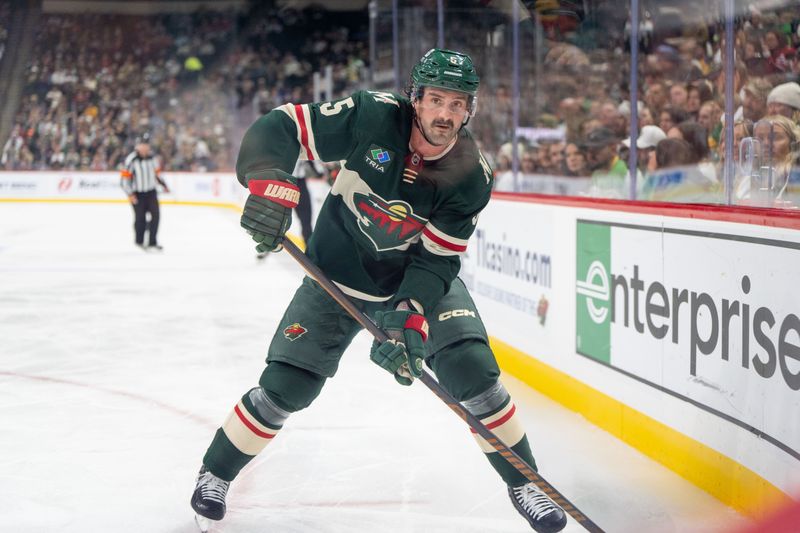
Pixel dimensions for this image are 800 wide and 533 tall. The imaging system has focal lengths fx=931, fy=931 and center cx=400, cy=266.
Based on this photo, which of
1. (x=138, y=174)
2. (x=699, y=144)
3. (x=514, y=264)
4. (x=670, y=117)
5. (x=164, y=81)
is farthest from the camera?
(x=164, y=81)

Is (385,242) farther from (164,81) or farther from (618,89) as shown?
(164,81)

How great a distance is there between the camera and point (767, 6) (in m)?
2.96

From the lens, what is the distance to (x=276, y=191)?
2.00 m

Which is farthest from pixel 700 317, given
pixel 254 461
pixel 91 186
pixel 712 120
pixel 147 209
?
pixel 91 186

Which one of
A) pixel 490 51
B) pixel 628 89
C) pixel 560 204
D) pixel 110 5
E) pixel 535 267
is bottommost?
pixel 535 267

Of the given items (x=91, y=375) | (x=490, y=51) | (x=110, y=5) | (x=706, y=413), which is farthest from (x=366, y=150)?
(x=110, y=5)

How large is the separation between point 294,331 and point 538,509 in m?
0.71

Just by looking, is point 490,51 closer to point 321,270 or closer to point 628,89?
point 628,89

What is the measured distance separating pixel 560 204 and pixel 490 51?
74.2 inches

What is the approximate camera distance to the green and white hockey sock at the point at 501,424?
2.21 m

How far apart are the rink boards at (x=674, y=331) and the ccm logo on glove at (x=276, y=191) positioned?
1187 mm

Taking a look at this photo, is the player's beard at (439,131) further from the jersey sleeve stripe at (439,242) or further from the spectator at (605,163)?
the spectator at (605,163)

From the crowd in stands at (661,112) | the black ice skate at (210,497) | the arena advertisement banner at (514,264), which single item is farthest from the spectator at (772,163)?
the black ice skate at (210,497)

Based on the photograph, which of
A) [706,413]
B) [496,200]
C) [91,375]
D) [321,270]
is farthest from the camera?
[496,200]
